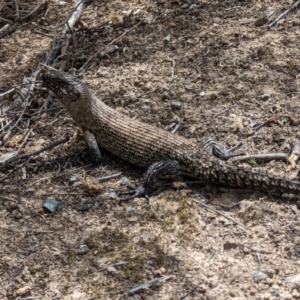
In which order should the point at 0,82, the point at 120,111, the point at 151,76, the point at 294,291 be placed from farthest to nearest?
the point at 0,82 < the point at 151,76 < the point at 120,111 < the point at 294,291

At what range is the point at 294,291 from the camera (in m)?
4.72

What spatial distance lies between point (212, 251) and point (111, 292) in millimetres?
861

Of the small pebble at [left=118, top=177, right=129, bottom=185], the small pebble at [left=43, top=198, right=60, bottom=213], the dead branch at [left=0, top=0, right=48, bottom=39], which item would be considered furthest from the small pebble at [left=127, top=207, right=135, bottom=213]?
the dead branch at [left=0, top=0, right=48, bottom=39]

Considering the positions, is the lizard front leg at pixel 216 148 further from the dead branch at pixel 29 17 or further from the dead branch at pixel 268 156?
the dead branch at pixel 29 17

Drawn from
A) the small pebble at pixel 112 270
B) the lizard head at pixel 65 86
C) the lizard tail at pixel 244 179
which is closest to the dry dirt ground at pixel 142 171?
the small pebble at pixel 112 270

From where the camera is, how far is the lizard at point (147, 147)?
224 inches

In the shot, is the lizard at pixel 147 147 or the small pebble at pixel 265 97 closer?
the lizard at pixel 147 147

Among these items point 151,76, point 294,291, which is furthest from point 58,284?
point 151,76

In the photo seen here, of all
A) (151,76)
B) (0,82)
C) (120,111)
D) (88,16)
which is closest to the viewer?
(120,111)

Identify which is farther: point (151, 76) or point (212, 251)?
point (151, 76)

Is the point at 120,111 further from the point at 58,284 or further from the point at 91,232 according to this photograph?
the point at 58,284

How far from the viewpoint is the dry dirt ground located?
16.7ft

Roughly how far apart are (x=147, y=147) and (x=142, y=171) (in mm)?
287

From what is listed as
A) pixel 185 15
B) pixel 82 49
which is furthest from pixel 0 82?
pixel 185 15
